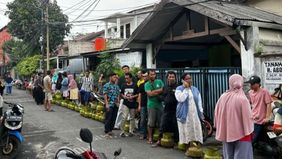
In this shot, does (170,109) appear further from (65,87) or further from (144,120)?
(65,87)

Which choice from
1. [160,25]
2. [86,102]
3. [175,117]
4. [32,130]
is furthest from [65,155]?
[86,102]

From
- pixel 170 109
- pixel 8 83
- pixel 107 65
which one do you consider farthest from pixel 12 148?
pixel 8 83

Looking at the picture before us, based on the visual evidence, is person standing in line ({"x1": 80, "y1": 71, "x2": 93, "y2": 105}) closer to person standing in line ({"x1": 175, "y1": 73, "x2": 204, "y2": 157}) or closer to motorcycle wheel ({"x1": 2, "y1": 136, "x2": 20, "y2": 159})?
motorcycle wheel ({"x1": 2, "y1": 136, "x2": 20, "y2": 159})

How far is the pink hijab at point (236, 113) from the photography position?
4652mm

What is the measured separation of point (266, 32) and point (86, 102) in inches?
374

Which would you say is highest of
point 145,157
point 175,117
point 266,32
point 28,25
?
point 28,25

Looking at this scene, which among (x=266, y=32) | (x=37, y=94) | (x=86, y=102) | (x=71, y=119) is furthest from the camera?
(x=37, y=94)

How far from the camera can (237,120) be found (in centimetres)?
468

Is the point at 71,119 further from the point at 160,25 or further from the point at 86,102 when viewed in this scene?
the point at 160,25

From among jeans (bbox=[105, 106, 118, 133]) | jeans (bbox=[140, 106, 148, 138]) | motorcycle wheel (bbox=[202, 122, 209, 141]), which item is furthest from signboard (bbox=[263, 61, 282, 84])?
jeans (bbox=[105, 106, 118, 133])

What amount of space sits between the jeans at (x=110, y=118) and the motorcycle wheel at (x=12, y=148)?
8.89 ft

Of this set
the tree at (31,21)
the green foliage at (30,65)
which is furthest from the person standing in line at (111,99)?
the tree at (31,21)

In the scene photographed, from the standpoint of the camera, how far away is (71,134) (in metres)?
9.77

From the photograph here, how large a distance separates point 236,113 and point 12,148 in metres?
4.98
